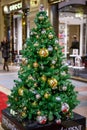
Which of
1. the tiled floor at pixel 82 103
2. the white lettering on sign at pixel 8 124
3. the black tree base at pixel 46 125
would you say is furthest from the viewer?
the tiled floor at pixel 82 103

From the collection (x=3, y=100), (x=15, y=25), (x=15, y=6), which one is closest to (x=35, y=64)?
(x=3, y=100)

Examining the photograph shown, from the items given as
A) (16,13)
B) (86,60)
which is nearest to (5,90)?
(86,60)

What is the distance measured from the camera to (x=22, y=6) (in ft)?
59.3

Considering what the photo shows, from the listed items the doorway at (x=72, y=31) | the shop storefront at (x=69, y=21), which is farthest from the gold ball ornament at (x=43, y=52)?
the doorway at (x=72, y=31)

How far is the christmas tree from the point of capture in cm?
425

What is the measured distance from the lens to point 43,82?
427 centimetres

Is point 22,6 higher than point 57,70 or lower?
higher

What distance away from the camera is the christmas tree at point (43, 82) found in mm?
4250

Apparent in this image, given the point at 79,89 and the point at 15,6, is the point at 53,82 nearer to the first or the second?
the point at 79,89

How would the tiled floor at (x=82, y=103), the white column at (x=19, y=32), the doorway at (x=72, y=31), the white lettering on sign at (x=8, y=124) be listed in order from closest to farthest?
the white lettering on sign at (x=8, y=124) → the tiled floor at (x=82, y=103) → the doorway at (x=72, y=31) → the white column at (x=19, y=32)

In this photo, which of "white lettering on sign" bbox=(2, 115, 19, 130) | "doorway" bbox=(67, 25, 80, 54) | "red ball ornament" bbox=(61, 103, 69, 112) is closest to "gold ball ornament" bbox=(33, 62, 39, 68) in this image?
"red ball ornament" bbox=(61, 103, 69, 112)

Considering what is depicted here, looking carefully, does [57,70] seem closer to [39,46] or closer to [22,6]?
[39,46]

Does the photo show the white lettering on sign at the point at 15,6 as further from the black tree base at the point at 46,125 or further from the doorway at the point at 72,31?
the black tree base at the point at 46,125

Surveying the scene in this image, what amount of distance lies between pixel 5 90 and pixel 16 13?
10.8 meters
